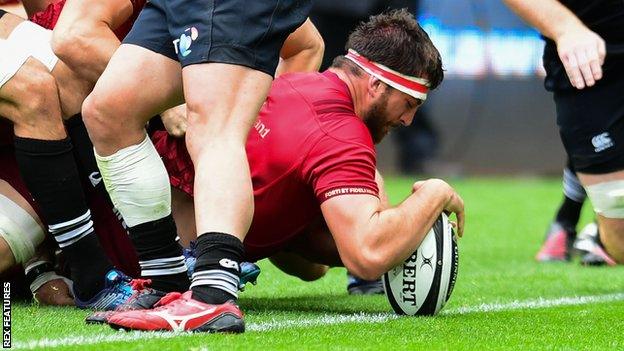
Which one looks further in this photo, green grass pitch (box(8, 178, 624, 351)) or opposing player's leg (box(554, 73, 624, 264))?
opposing player's leg (box(554, 73, 624, 264))

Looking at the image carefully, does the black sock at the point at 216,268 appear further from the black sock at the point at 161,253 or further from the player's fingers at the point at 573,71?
the player's fingers at the point at 573,71

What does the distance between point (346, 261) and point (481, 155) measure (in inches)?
396

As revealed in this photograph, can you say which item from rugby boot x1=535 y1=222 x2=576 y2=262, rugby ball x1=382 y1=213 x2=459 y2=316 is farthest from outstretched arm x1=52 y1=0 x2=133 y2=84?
rugby boot x1=535 y1=222 x2=576 y2=262

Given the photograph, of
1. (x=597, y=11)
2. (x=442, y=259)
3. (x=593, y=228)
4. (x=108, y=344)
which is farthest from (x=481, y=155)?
(x=108, y=344)

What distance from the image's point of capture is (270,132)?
453cm

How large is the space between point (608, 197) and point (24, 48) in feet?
8.23

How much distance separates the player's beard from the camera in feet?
15.5

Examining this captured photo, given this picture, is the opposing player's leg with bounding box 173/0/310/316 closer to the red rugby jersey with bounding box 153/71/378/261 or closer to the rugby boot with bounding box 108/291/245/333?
the rugby boot with bounding box 108/291/245/333

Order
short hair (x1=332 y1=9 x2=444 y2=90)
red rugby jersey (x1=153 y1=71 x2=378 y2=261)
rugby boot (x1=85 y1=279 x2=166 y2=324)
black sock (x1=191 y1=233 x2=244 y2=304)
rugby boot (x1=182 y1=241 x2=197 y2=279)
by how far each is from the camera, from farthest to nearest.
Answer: short hair (x1=332 y1=9 x2=444 y2=90) → rugby boot (x1=182 y1=241 x2=197 y2=279) → red rugby jersey (x1=153 y1=71 x2=378 y2=261) → rugby boot (x1=85 y1=279 x2=166 y2=324) → black sock (x1=191 y1=233 x2=244 y2=304)

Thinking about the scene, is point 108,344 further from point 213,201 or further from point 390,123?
point 390,123

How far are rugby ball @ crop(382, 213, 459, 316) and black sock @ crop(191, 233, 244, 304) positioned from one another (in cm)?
94

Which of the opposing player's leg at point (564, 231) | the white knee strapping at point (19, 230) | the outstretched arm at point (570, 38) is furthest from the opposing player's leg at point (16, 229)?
the opposing player's leg at point (564, 231)

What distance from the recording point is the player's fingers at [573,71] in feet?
14.4

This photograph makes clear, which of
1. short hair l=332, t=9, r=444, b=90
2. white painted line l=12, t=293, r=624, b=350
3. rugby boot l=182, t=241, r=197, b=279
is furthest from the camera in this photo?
short hair l=332, t=9, r=444, b=90
